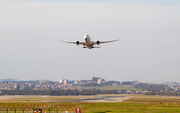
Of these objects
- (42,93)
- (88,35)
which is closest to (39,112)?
(88,35)

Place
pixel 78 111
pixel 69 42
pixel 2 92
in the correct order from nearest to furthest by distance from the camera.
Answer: pixel 78 111, pixel 69 42, pixel 2 92

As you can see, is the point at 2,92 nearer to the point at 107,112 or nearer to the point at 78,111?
the point at 107,112

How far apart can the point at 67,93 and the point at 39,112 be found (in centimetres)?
14911

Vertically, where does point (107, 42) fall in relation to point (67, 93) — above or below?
above

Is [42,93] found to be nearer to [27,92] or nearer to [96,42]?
[27,92]

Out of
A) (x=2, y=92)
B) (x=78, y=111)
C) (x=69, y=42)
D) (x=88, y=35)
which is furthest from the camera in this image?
(x=2, y=92)

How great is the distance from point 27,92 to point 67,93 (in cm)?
2590

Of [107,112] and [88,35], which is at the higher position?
[88,35]

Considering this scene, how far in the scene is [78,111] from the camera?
41.0 m

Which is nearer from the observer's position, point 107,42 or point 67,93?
point 107,42

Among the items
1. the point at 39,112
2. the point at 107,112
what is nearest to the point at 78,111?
the point at 39,112

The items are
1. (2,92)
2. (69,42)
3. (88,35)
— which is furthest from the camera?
(2,92)

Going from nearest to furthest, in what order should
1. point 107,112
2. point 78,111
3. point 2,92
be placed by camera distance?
point 78,111 → point 107,112 → point 2,92

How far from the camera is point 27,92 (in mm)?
189250
